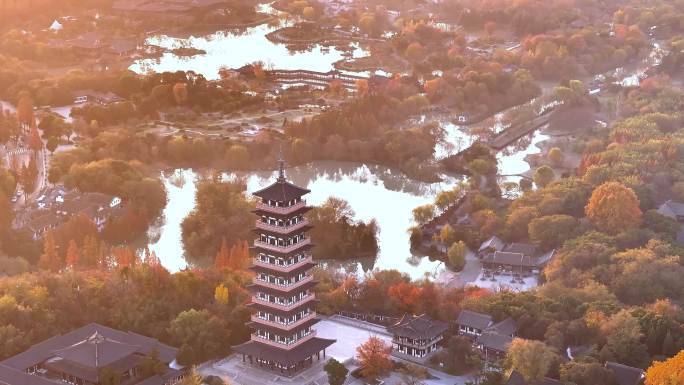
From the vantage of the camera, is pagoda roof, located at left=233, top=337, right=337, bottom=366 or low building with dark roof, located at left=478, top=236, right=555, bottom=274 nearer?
pagoda roof, located at left=233, top=337, right=337, bottom=366

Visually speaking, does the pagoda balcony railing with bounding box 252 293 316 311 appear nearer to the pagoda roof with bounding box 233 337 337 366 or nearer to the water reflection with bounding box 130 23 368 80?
the pagoda roof with bounding box 233 337 337 366

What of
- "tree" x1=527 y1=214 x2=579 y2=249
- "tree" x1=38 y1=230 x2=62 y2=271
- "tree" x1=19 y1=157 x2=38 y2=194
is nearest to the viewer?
"tree" x1=38 y1=230 x2=62 y2=271

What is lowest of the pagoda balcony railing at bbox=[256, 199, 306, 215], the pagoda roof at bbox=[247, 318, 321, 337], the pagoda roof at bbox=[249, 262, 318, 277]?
the pagoda roof at bbox=[247, 318, 321, 337]

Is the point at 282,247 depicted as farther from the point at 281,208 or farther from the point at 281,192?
the point at 281,192

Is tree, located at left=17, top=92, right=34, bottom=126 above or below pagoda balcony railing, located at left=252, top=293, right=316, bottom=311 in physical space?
below

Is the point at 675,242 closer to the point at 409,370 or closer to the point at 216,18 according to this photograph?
the point at 409,370

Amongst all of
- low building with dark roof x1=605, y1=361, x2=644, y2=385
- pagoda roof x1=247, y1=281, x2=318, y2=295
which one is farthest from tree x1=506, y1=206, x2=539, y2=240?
pagoda roof x1=247, y1=281, x2=318, y2=295

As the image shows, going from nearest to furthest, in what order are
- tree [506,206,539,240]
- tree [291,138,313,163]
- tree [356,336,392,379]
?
tree [356,336,392,379], tree [506,206,539,240], tree [291,138,313,163]
